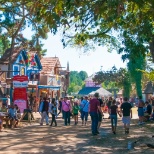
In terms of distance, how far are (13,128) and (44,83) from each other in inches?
1175

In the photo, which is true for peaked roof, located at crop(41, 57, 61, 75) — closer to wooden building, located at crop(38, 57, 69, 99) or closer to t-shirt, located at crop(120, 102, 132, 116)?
wooden building, located at crop(38, 57, 69, 99)

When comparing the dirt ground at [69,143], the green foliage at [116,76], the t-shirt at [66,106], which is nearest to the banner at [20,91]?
the t-shirt at [66,106]

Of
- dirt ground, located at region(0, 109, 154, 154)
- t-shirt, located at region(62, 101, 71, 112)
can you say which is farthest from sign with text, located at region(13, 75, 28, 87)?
dirt ground, located at region(0, 109, 154, 154)

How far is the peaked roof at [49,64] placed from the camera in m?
52.8

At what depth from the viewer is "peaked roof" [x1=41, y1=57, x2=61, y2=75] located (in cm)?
5275

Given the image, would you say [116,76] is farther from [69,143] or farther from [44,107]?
[69,143]

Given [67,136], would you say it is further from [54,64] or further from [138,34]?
[54,64]

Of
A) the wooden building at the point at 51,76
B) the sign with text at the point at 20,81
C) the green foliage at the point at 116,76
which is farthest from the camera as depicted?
the green foliage at the point at 116,76

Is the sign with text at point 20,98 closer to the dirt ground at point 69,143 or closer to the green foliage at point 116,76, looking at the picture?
the dirt ground at point 69,143

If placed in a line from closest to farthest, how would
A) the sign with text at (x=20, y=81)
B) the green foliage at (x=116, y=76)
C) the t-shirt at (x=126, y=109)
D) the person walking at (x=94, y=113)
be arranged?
the person walking at (x=94, y=113), the t-shirt at (x=126, y=109), the sign with text at (x=20, y=81), the green foliage at (x=116, y=76)

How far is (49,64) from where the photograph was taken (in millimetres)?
55188

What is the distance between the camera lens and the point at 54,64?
54.9m

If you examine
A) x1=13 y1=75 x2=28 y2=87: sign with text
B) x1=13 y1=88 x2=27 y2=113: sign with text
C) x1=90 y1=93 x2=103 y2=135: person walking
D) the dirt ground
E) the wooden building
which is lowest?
the dirt ground

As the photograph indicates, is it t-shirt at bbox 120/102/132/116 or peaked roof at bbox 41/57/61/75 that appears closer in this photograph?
t-shirt at bbox 120/102/132/116
